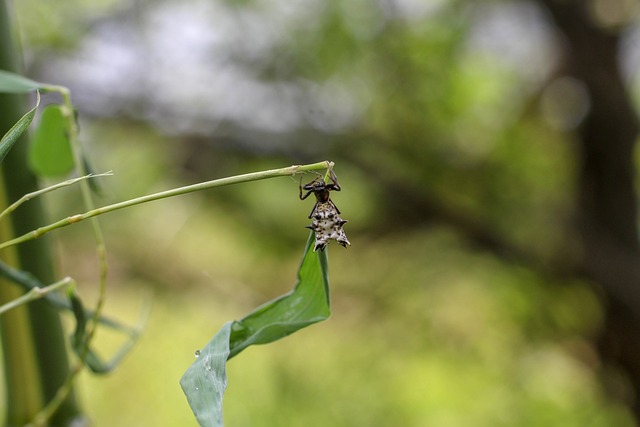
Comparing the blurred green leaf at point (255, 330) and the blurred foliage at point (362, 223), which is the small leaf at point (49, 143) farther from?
the blurred foliage at point (362, 223)

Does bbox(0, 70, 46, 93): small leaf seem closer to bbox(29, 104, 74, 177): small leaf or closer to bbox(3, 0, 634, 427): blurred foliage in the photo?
bbox(29, 104, 74, 177): small leaf

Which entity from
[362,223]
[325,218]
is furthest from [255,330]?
[362,223]

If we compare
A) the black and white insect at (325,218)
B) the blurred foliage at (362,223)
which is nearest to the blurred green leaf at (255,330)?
the black and white insect at (325,218)

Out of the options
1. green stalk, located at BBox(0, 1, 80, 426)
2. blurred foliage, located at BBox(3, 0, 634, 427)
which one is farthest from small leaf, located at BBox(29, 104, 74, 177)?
blurred foliage, located at BBox(3, 0, 634, 427)

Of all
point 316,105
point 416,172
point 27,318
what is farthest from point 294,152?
point 27,318

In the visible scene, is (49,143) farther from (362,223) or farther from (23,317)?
(362,223)

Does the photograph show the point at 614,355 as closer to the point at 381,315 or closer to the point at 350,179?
the point at 381,315
